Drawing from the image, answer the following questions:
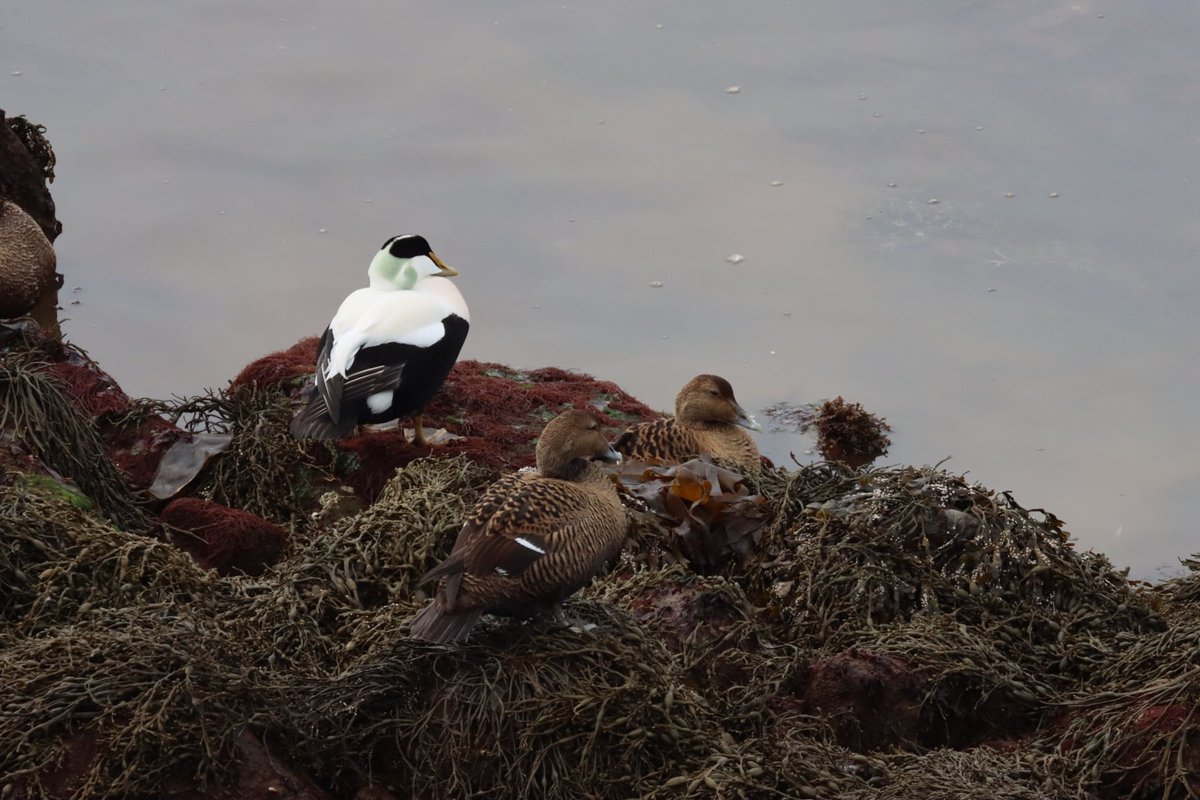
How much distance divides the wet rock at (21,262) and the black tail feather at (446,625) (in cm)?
399

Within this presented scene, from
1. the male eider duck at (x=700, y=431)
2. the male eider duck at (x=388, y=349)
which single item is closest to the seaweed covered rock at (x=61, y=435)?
the male eider duck at (x=388, y=349)

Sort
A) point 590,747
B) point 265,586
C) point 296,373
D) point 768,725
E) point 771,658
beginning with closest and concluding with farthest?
point 590,747 → point 768,725 → point 771,658 → point 265,586 → point 296,373

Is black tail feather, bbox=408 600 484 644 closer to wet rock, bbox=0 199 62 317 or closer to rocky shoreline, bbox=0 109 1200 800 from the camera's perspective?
rocky shoreline, bbox=0 109 1200 800

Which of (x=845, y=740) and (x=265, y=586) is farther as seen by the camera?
(x=265, y=586)

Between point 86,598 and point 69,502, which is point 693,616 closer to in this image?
point 86,598

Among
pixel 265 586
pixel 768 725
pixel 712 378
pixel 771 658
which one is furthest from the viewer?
pixel 712 378

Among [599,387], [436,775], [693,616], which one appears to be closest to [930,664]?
[693,616]

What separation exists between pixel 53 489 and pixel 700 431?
2.24m

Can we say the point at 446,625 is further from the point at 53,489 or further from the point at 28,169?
the point at 28,169

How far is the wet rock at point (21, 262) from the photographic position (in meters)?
6.68

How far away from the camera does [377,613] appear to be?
4.02 metres

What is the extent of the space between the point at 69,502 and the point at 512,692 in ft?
5.82

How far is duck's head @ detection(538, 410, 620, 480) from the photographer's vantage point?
12.4ft

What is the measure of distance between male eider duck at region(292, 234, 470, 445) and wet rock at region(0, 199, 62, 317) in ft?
5.90
